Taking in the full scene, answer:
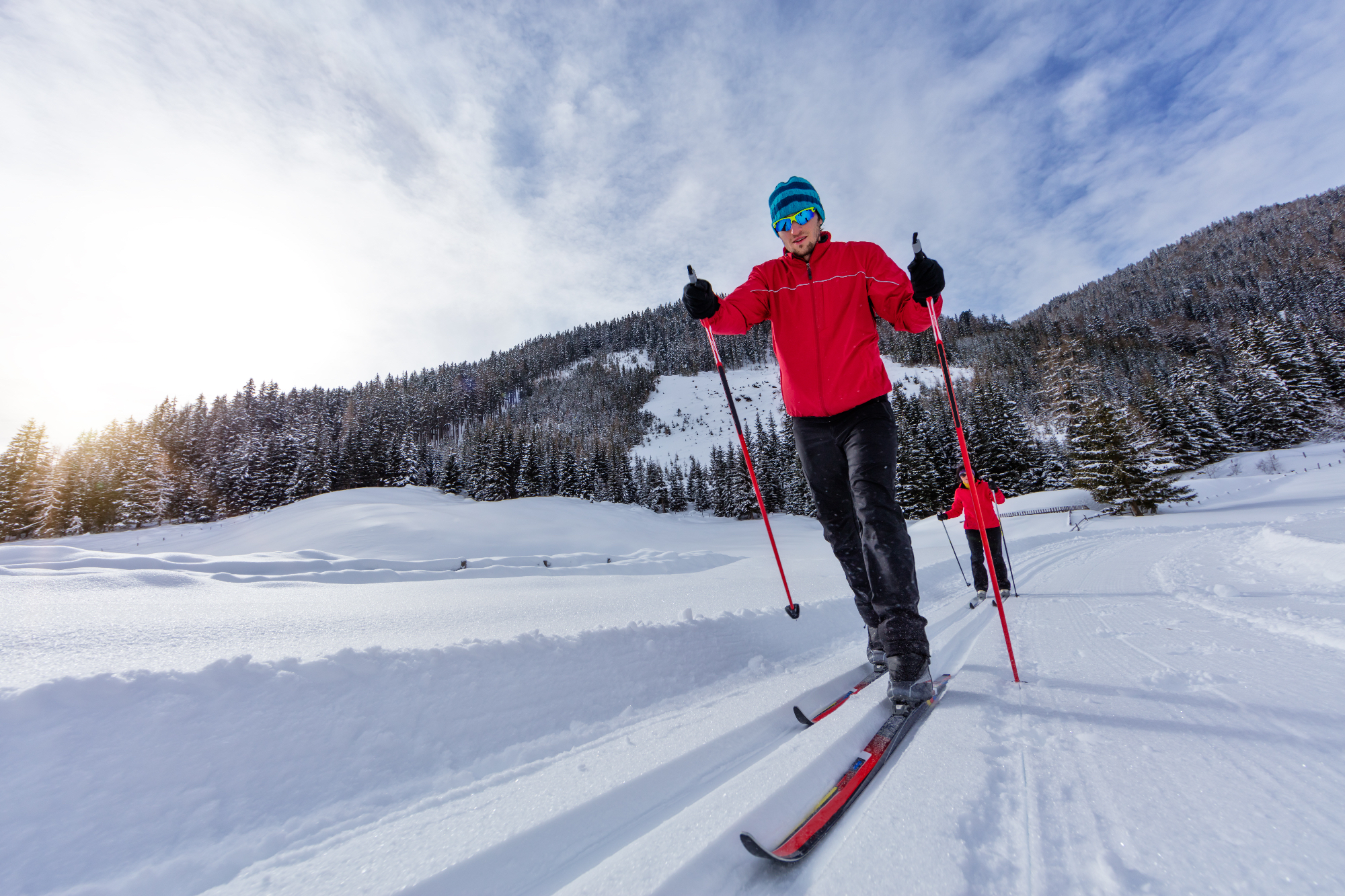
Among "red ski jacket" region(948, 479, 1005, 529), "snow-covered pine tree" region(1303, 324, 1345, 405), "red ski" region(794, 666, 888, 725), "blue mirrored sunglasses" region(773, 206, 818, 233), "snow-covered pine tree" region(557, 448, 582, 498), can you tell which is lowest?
"red ski" region(794, 666, 888, 725)

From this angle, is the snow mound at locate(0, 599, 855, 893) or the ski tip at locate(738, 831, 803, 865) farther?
the snow mound at locate(0, 599, 855, 893)

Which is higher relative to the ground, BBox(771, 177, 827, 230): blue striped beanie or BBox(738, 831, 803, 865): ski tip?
BBox(771, 177, 827, 230): blue striped beanie

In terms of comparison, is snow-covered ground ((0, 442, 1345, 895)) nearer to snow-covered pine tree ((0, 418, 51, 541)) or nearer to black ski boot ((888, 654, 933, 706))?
black ski boot ((888, 654, 933, 706))

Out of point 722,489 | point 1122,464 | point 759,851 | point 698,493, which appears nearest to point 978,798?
point 759,851

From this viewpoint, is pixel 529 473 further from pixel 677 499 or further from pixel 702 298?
pixel 702 298

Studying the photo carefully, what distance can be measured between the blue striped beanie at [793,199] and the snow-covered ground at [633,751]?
217 cm

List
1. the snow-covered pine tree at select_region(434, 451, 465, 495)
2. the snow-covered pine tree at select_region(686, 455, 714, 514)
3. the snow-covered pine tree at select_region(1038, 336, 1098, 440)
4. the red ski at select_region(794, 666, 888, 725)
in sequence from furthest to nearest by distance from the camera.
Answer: the snow-covered pine tree at select_region(686, 455, 714, 514), the snow-covered pine tree at select_region(434, 451, 465, 495), the snow-covered pine tree at select_region(1038, 336, 1098, 440), the red ski at select_region(794, 666, 888, 725)

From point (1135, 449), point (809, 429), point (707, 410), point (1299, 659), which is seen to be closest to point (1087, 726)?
point (1299, 659)

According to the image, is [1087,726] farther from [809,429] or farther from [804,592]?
[804,592]

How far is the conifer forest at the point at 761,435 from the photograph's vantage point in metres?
26.7

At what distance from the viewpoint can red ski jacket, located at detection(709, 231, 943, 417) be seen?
2.27 m

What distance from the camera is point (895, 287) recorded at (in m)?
2.31

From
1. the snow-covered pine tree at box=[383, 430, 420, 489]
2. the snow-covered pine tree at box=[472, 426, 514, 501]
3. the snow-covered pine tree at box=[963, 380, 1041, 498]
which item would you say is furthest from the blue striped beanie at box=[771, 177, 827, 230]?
the snow-covered pine tree at box=[383, 430, 420, 489]

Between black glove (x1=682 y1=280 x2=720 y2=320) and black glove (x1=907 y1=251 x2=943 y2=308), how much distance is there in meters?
0.92
